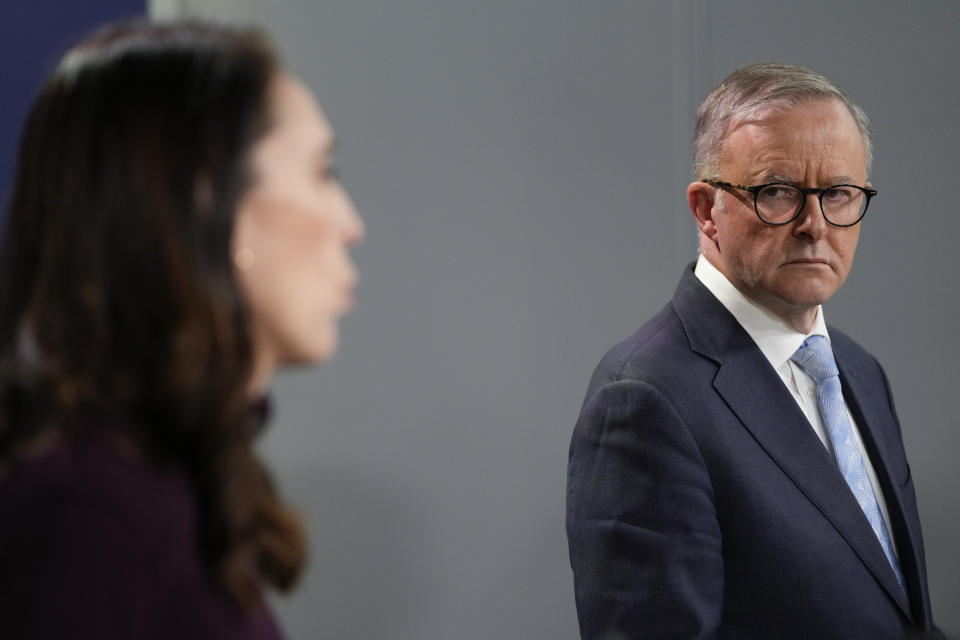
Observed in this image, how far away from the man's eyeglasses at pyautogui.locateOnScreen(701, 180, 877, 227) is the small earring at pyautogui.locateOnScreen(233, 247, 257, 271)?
3.61ft

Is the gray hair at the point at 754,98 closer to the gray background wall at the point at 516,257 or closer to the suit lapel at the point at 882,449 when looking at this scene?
the suit lapel at the point at 882,449

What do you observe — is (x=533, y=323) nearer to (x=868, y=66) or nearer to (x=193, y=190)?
(x=868, y=66)

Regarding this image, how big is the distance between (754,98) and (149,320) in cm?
128

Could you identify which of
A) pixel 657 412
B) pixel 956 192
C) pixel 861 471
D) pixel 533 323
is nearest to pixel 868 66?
Answer: pixel 956 192

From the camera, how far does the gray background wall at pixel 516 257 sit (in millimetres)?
2592

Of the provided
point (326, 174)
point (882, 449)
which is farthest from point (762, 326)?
point (326, 174)

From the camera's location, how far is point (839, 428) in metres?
1.80


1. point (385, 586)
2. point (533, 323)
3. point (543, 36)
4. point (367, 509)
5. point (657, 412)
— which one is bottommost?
point (385, 586)

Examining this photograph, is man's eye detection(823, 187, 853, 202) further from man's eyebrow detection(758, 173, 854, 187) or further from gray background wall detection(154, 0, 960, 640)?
gray background wall detection(154, 0, 960, 640)

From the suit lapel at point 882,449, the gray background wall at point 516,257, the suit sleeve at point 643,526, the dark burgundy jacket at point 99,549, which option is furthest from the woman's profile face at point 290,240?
the gray background wall at point 516,257

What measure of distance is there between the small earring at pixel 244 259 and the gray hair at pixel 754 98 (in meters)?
1.14

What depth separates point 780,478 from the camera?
1654 millimetres

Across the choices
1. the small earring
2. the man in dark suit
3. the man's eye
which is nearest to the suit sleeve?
the man in dark suit

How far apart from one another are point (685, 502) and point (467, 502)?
121 cm
